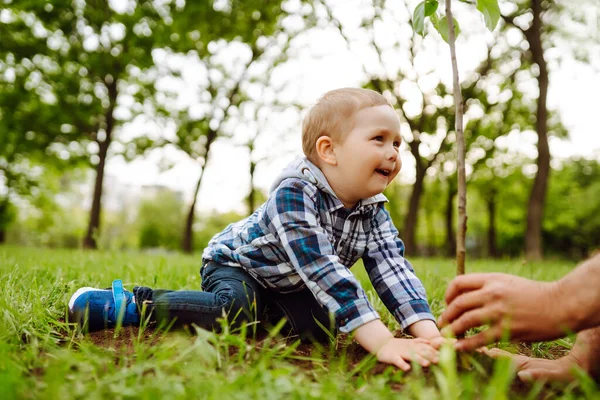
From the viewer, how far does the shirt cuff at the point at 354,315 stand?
171cm

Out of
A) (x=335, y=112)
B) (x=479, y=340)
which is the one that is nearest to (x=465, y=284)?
(x=479, y=340)

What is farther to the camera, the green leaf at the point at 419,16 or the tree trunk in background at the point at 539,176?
the tree trunk in background at the point at 539,176

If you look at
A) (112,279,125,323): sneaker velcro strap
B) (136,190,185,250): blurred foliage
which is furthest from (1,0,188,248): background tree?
(136,190,185,250): blurred foliage

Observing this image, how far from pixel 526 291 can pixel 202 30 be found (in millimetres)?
15775

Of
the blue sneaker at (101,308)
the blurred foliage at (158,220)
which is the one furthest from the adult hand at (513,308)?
the blurred foliage at (158,220)

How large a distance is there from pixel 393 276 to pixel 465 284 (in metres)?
0.76

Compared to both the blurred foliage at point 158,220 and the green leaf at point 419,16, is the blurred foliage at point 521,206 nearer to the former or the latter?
the green leaf at point 419,16

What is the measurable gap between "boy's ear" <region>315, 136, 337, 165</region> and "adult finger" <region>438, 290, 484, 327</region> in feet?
3.03

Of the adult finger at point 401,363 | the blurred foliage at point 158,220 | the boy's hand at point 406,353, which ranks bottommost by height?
the blurred foliage at point 158,220

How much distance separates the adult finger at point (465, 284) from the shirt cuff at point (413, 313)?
58 centimetres

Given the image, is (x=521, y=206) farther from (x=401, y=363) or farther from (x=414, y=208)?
(x=401, y=363)

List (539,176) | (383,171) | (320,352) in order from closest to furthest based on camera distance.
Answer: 1. (320,352)
2. (383,171)
3. (539,176)

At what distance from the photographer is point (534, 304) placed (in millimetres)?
1275

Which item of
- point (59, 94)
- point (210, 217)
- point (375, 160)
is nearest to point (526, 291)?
point (375, 160)
